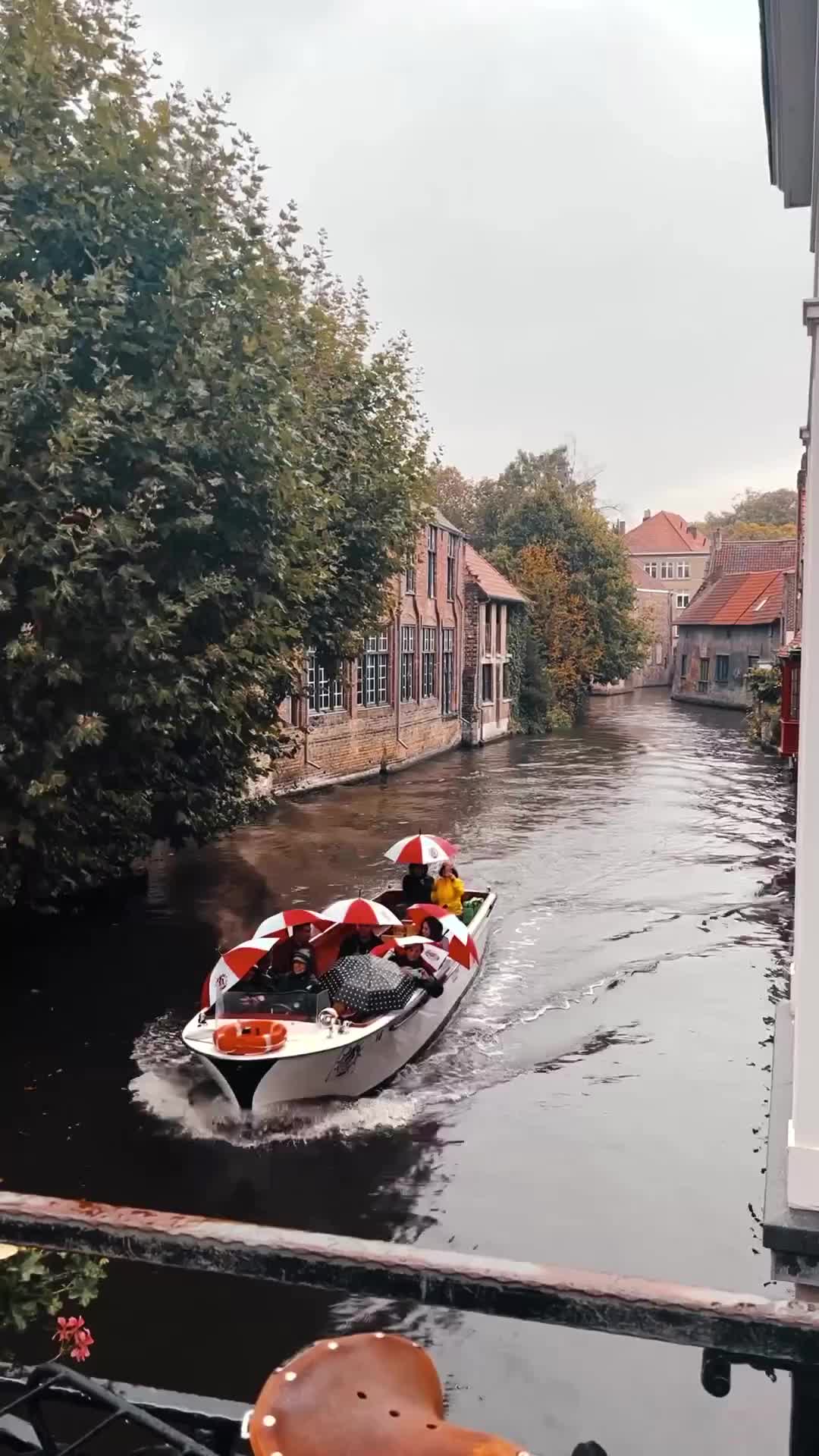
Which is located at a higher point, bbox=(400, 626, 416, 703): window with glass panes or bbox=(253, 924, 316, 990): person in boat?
bbox=(400, 626, 416, 703): window with glass panes

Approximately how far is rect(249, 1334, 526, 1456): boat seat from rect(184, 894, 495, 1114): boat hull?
8489 millimetres

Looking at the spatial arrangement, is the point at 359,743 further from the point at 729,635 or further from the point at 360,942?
the point at 729,635

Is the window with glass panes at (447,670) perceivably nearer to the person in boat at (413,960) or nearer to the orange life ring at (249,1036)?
the person in boat at (413,960)

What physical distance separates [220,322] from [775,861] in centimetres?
1474

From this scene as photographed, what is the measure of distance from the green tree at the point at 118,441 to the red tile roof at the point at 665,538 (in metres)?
90.3

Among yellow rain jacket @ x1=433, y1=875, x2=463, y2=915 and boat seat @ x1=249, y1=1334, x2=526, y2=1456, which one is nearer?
boat seat @ x1=249, y1=1334, x2=526, y2=1456

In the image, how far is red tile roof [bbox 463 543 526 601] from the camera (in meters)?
46.0

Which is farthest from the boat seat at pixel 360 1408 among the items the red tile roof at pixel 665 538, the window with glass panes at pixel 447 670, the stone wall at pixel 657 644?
the red tile roof at pixel 665 538

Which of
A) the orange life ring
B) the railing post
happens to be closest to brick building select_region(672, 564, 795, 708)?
the orange life ring

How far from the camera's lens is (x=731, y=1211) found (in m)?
9.26

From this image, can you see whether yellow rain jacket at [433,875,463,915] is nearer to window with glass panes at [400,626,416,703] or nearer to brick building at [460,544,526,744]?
window with glass panes at [400,626,416,703]

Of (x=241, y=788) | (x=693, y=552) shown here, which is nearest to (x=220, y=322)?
(x=241, y=788)

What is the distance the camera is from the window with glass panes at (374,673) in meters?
34.5

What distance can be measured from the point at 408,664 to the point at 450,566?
668 cm
